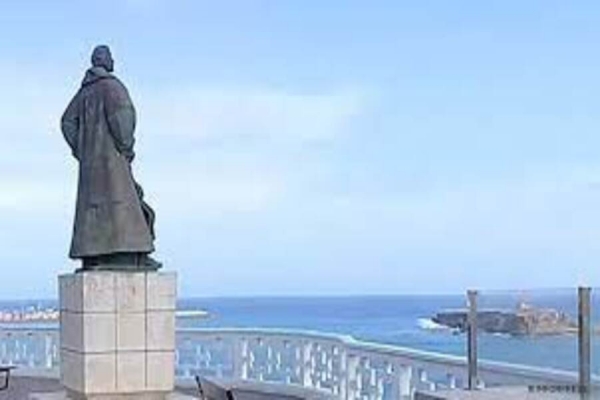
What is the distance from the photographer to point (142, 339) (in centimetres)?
988

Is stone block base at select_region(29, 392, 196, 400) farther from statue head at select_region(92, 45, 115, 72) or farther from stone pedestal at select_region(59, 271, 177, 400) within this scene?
statue head at select_region(92, 45, 115, 72)

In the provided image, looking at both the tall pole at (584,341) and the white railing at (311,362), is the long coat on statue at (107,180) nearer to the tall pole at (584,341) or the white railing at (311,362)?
the white railing at (311,362)

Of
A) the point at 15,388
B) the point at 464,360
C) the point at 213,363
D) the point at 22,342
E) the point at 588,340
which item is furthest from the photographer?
the point at 22,342

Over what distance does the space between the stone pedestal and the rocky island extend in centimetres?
261

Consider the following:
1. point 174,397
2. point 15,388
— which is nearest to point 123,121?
point 174,397

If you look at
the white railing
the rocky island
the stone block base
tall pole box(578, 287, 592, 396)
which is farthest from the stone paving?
tall pole box(578, 287, 592, 396)

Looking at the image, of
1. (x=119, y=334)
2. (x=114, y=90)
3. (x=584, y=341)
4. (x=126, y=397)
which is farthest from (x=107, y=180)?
(x=584, y=341)

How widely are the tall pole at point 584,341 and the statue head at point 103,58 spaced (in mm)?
4210

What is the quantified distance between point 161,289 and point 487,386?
115 inches

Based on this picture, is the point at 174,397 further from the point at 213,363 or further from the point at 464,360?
the point at 213,363

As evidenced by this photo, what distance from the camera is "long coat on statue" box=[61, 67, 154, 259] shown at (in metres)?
9.97

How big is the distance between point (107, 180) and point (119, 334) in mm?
1241

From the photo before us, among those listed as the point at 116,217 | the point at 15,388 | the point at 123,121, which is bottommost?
the point at 15,388

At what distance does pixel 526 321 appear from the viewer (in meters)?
9.67
